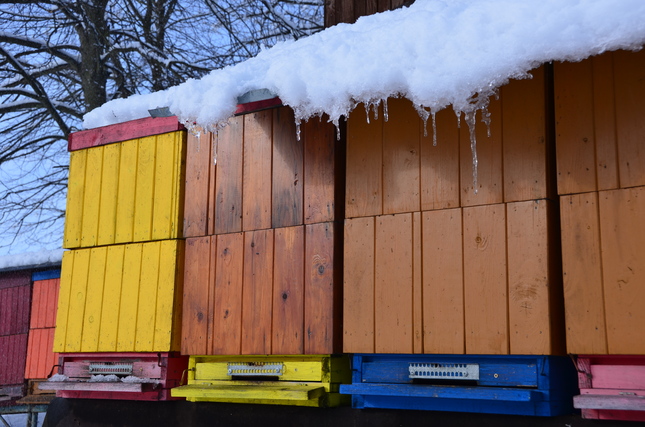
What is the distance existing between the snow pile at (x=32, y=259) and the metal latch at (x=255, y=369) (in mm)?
4891

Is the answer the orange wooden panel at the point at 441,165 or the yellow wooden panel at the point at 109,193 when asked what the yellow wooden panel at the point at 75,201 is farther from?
the orange wooden panel at the point at 441,165

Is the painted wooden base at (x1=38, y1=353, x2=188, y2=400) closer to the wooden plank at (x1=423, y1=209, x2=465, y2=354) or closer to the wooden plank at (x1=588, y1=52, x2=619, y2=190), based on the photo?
the wooden plank at (x1=423, y1=209, x2=465, y2=354)

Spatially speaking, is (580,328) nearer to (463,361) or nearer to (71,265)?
(463,361)

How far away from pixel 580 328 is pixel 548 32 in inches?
54.4

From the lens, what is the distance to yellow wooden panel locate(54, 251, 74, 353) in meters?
5.27

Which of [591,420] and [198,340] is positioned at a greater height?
[198,340]

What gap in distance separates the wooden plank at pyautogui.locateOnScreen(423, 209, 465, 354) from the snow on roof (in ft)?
2.12

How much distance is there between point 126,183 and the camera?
5.14m

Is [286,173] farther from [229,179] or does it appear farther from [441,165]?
[441,165]

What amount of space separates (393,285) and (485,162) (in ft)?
2.78

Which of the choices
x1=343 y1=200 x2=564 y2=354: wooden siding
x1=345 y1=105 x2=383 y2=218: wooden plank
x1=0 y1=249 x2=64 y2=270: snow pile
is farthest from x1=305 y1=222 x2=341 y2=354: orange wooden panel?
x1=0 y1=249 x2=64 y2=270: snow pile

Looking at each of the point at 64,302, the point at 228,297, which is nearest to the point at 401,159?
the point at 228,297

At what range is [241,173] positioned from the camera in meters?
4.66

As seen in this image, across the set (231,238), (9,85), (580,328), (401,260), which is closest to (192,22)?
(9,85)
